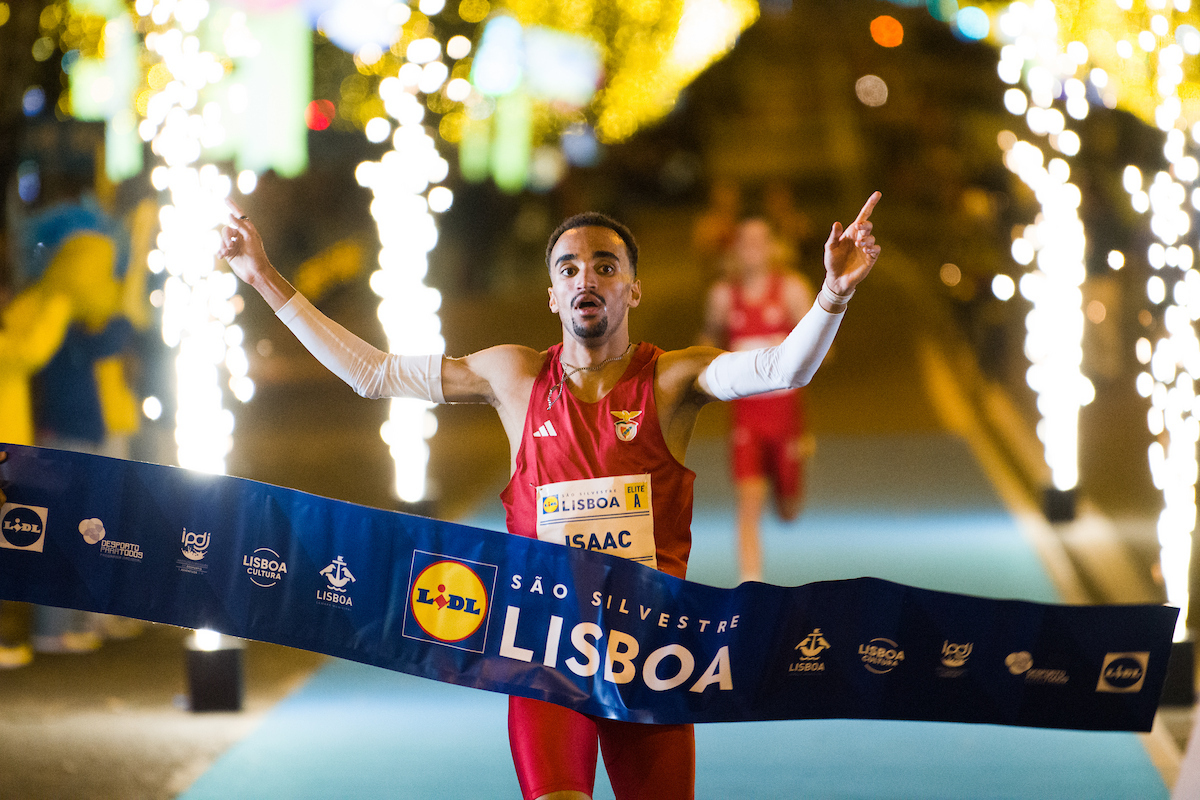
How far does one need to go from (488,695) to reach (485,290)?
19.6 m

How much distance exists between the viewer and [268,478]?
11.8 m

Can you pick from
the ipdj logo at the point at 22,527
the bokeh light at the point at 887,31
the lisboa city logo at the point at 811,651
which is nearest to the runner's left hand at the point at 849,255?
the lisboa city logo at the point at 811,651

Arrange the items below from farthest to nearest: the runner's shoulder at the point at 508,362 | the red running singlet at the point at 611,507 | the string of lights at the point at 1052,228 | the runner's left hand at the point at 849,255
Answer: the string of lights at the point at 1052,228
the runner's shoulder at the point at 508,362
the red running singlet at the point at 611,507
the runner's left hand at the point at 849,255

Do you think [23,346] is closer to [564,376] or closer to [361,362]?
[361,362]

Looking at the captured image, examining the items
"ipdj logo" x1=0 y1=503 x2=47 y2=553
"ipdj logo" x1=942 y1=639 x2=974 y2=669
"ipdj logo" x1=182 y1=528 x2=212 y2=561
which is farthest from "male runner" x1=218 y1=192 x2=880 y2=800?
"ipdj logo" x1=0 y1=503 x2=47 y2=553

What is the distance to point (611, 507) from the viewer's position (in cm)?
340

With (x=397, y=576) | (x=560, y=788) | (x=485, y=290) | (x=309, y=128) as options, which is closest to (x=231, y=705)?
(x=397, y=576)

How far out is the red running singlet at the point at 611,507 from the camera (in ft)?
10.9

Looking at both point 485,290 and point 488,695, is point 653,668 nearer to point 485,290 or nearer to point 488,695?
point 488,695

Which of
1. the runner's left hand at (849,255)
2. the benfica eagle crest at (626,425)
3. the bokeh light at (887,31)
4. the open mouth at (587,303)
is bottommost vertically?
the benfica eagle crest at (626,425)

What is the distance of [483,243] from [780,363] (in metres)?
23.4

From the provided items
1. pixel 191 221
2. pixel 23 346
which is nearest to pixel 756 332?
pixel 191 221

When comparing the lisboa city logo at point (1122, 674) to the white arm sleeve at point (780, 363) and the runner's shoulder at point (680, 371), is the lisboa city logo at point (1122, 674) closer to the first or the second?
the white arm sleeve at point (780, 363)

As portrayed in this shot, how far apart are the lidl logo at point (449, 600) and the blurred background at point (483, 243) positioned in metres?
2.01
